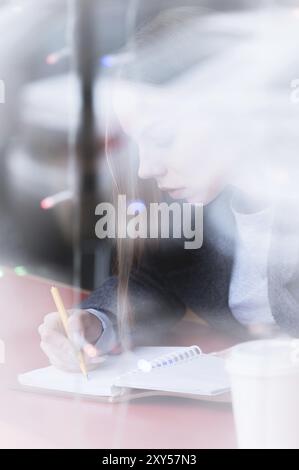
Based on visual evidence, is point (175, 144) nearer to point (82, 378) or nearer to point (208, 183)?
point (208, 183)

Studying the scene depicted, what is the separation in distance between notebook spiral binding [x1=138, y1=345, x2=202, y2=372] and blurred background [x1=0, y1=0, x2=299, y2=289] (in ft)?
0.47

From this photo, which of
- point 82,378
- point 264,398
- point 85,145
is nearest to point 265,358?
point 264,398

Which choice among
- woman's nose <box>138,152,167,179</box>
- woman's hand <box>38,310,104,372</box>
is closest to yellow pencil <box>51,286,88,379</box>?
woman's hand <box>38,310,104,372</box>

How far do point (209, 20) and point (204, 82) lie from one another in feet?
0.30

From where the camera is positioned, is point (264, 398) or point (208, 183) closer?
point (264, 398)

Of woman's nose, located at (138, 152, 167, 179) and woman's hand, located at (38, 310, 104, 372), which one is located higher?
woman's nose, located at (138, 152, 167, 179)

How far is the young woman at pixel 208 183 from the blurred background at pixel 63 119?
0.8 inches

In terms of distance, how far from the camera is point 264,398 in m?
1.09

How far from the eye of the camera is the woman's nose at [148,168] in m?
1.27

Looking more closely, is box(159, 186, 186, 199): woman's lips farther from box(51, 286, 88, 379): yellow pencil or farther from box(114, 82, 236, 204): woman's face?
box(51, 286, 88, 379): yellow pencil

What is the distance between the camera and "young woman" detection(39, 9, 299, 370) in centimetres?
123

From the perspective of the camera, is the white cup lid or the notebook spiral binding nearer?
the white cup lid

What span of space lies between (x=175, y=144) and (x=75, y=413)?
43cm
